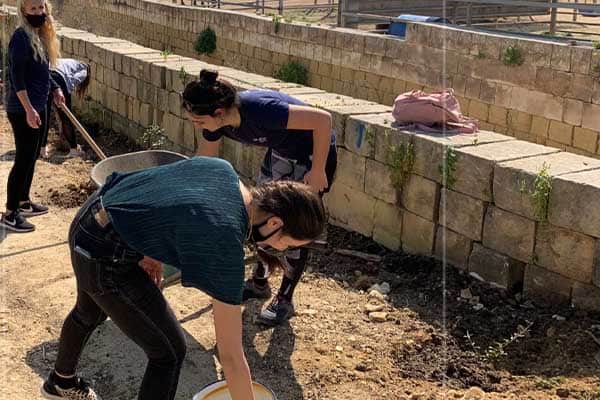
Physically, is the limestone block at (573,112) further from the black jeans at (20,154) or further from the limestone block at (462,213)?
the black jeans at (20,154)

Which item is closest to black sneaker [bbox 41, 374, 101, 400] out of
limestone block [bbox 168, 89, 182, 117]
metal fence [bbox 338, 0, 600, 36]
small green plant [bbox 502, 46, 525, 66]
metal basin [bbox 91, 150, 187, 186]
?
metal basin [bbox 91, 150, 187, 186]

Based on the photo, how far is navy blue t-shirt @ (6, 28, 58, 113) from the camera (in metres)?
5.93

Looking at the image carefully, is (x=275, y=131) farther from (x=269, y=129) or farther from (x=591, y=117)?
(x=591, y=117)

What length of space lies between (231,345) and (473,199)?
2792mm

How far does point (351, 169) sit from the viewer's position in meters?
5.97

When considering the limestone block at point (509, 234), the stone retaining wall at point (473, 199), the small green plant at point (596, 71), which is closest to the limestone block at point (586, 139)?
the small green plant at point (596, 71)

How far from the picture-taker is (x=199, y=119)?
3.96m

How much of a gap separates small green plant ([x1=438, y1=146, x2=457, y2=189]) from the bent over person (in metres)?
2.42

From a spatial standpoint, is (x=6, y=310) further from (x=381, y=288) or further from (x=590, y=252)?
(x=590, y=252)

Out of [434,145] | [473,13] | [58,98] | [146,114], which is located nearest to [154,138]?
[146,114]

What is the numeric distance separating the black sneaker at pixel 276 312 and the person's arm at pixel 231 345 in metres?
2.03

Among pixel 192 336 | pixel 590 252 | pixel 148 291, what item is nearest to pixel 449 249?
pixel 590 252

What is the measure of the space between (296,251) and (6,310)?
191 cm

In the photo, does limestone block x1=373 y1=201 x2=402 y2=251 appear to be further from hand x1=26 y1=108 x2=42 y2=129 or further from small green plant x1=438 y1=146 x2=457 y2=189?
hand x1=26 y1=108 x2=42 y2=129
